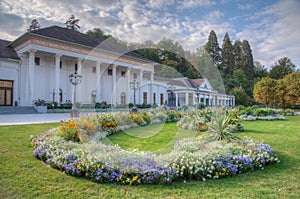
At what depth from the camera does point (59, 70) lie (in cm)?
2422

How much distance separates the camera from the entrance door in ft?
70.4

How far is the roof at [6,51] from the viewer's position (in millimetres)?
21675

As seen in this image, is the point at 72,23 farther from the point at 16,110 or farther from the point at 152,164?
the point at 152,164

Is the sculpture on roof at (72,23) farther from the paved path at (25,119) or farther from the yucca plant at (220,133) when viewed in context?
the yucca plant at (220,133)

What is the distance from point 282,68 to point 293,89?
34.4m

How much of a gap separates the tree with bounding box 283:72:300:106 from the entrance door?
3147cm

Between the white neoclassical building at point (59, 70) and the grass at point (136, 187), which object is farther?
the white neoclassical building at point (59, 70)

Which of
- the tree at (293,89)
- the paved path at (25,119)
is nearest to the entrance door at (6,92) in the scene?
the paved path at (25,119)

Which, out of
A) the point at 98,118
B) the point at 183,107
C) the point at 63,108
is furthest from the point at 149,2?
the point at 63,108

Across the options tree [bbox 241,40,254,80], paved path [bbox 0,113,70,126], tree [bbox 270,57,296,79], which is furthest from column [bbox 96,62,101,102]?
tree [bbox 270,57,296,79]

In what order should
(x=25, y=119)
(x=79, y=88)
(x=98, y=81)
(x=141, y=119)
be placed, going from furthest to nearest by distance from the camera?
(x=98, y=81) < (x=79, y=88) < (x=25, y=119) < (x=141, y=119)

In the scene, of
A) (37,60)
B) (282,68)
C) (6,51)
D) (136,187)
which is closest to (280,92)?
(136,187)

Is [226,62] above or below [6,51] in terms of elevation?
below

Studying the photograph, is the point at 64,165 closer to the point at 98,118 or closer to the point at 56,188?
the point at 56,188
